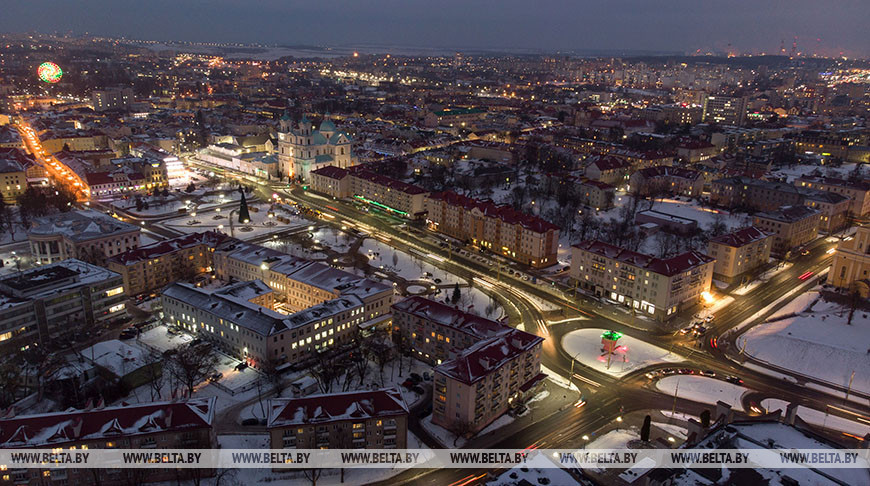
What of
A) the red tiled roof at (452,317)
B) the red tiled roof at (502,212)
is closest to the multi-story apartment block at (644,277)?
the red tiled roof at (502,212)

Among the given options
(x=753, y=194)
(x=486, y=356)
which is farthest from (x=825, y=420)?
(x=753, y=194)

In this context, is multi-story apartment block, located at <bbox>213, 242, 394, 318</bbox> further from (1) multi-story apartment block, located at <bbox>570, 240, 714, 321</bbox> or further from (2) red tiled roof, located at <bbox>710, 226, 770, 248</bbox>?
(2) red tiled roof, located at <bbox>710, 226, 770, 248</bbox>

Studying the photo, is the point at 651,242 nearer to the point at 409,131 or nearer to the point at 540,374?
the point at 540,374

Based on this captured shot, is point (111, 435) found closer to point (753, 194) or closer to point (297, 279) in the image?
point (297, 279)

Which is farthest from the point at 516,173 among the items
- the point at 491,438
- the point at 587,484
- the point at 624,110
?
the point at 624,110

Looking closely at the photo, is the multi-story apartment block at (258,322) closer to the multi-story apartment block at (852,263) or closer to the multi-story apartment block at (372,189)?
the multi-story apartment block at (372,189)
